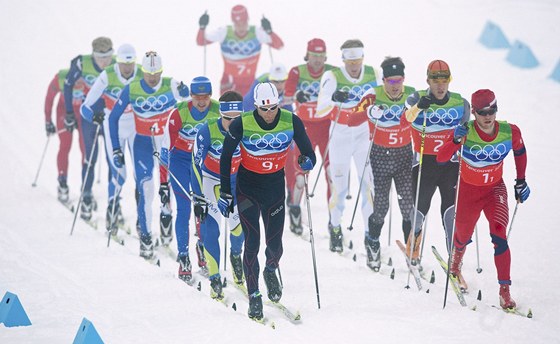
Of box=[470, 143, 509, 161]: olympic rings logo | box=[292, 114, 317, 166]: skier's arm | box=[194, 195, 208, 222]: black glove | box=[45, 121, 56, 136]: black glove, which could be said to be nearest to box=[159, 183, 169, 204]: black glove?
box=[194, 195, 208, 222]: black glove

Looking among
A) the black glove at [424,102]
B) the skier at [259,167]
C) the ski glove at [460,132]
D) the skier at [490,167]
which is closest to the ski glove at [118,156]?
the skier at [259,167]

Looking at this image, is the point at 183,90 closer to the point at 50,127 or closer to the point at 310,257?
the point at 310,257

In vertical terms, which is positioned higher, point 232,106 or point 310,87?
point 232,106

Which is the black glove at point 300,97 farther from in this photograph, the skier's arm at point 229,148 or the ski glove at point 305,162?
the skier's arm at point 229,148

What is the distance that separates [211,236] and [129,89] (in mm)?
2183

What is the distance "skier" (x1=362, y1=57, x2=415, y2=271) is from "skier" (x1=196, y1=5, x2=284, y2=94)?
4.38 meters

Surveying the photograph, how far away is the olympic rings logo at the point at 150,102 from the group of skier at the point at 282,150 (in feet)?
0.04

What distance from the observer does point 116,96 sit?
10133mm

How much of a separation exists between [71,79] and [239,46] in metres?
2.89

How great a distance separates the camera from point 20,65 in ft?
62.2

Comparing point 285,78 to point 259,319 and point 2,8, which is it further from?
point 2,8

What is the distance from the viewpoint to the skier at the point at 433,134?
26.3 ft

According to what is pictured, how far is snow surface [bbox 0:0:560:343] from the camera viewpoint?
23.4 ft

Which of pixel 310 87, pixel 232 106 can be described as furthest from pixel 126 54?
pixel 232 106
